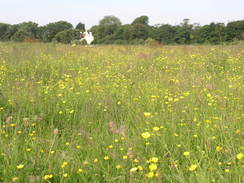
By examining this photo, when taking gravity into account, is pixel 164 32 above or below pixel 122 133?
above

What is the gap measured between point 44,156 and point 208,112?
4.85 feet

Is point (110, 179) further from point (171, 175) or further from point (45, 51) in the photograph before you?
point (45, 51)

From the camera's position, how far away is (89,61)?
636cm

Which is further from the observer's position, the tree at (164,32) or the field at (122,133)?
the tree at (164,32)

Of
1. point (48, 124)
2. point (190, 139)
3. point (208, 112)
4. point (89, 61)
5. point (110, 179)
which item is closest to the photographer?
point (110, 179)

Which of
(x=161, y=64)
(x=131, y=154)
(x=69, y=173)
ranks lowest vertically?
→ (x=69, y=173)

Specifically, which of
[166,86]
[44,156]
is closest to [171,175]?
[44,156]

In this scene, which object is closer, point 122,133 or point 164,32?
point 122,133

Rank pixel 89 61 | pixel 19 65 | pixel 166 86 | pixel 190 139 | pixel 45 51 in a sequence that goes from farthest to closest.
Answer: pixel 45 51
pixel 89 61
pixel 19 65
pixel 166 86
pixel 190 139

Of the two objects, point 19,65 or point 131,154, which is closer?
point 131,154

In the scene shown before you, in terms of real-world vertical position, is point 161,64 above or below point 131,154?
above

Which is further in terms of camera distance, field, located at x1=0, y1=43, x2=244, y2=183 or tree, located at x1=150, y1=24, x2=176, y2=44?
tree, located at x1=150, y1=24, x2=176, y2=44

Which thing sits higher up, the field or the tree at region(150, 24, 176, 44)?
the tree at region(150, 24, 176, 44)

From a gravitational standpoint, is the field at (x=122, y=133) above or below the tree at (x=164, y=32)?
below
